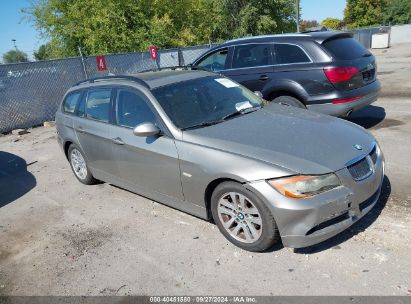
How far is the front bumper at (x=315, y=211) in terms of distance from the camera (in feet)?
10.1

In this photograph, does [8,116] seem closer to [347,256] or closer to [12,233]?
[12,233]

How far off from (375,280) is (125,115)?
3.19m

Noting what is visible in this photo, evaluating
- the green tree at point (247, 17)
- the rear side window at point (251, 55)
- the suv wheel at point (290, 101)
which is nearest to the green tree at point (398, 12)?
the green tree at point (247, 17)

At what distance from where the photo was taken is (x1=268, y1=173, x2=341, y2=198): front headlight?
311 cm

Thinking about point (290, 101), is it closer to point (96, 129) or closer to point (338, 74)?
point (338, 74)

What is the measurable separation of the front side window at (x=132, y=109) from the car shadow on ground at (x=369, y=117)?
4710mm

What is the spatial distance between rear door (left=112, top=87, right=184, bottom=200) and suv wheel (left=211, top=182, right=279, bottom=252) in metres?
0.56

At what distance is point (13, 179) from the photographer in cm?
682

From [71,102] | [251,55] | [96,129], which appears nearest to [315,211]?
[96,129]

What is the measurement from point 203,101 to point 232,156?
117cm

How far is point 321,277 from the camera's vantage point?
10.2 ft

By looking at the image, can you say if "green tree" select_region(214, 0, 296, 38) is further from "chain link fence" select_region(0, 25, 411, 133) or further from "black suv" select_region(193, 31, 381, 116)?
"black suv" select_region(193, 31, 381, 116)

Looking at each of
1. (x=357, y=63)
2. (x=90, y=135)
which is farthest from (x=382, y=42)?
(x=90, y=135)

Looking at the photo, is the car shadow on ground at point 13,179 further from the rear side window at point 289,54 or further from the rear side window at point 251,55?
the rear side window at point 289,54
